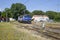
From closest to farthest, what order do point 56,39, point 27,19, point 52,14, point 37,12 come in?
point 56,39, point 27,19, point 52,14, point 37,12

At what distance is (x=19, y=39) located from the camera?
11961 mm

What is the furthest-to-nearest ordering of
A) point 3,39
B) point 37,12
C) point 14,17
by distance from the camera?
point 37,12
point 14,17
point 3,39

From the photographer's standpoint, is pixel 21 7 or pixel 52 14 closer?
pixel 21 7

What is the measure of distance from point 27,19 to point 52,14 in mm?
107220

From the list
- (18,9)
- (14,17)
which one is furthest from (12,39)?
(18,9)

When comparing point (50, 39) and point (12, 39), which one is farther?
point (50, 39)

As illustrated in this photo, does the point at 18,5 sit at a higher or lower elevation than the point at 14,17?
higher

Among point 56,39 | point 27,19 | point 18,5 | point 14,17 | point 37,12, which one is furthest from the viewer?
point 37,12

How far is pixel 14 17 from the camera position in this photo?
112 metres

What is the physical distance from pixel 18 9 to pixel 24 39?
107 meters

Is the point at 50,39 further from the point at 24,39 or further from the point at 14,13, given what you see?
the point at 14,13

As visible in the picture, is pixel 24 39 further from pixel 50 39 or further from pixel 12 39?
pixel 50 39

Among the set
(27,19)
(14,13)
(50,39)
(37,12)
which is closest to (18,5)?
(14,13)

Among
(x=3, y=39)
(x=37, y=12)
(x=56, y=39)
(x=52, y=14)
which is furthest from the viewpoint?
(x=37, y=12)
